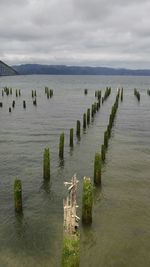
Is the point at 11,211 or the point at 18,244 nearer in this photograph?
the point at 18,244

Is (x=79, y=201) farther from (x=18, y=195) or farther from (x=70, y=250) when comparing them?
(x=70, y=250)

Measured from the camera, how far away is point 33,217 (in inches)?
784

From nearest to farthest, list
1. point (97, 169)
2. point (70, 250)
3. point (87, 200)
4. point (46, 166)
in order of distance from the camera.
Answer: point (70, 250), point (87, 200), point (97, 169), point (46, 166)

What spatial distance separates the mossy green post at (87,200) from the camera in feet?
55.6

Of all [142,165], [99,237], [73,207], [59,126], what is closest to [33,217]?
[99,237]

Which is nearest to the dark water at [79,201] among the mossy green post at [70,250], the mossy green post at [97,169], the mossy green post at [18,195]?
the mossy green post at [18,195]

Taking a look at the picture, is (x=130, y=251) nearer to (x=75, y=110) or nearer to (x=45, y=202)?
(x=45, y=202)

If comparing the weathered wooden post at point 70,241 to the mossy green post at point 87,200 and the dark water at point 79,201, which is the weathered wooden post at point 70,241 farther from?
the mossy green post at point 87,200

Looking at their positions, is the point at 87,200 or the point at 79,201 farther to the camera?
the point at 79,201

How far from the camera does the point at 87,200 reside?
57.7ft

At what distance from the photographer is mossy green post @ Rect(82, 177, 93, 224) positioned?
1695 centimetres

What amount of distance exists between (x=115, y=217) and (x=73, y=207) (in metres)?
8.47

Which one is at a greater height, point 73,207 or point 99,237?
point 73,207

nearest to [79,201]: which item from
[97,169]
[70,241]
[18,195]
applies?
[97,169]
